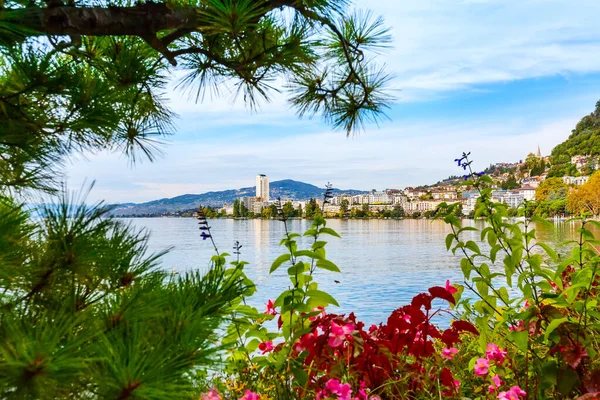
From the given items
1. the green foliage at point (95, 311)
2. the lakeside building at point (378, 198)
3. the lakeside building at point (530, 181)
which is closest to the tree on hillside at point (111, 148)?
the green foliage at point (95, 311)

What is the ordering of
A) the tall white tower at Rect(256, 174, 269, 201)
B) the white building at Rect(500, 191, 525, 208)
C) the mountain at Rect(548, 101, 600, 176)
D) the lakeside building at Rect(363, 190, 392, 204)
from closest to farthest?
the white building at Rect(500, 191, 525, 208) → the tall white tower at Rect(256, 174, 269, 201) → the lakeside building at Rect(363, 190, 392, 204) → the mountain at Rect(548, 101, 600, 176)

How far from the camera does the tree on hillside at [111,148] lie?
80 cm

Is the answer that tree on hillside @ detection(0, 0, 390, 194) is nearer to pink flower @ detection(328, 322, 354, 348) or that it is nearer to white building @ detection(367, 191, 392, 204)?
pink flower @ detection(328, 322, 354, 348)

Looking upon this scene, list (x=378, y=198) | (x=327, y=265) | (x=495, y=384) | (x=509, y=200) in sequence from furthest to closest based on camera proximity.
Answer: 1. (x=378, y=198)
2. (x=509, y=200)
3. (x=495, y=384)
4. (x=327, y=265)

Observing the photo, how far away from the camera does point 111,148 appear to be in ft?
7.06

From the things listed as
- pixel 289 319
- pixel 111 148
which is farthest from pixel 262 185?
pixel 289 319

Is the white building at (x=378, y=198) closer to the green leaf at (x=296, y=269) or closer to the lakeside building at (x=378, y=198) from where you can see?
the lakeside building at (x=378, y=198)

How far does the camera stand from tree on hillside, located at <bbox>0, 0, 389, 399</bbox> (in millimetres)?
797

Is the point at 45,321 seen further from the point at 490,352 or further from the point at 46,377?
the point at 490,352

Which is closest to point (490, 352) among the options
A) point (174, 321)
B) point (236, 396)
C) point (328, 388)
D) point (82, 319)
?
point (328, 388)

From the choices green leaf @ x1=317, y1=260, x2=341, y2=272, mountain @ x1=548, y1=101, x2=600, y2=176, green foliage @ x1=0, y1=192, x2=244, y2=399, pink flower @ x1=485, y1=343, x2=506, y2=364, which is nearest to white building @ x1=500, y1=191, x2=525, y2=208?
pink flower @ x1=485, y1=343, x2=506, y2=364

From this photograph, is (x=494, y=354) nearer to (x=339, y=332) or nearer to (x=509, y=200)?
(x=339, y=332)

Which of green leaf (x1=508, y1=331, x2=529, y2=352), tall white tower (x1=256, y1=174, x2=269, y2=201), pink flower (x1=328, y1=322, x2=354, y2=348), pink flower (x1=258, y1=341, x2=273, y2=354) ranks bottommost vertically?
pink flower (x1=258, y1=341, x2=273, y2=354)

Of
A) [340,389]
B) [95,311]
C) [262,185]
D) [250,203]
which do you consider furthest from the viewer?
[250,203]
